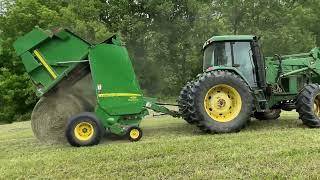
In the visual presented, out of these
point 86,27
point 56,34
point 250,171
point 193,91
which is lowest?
point 250,171

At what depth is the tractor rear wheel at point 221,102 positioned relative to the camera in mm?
9273

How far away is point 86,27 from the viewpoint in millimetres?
27359

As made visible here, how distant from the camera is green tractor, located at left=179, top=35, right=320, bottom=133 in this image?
30.6ft

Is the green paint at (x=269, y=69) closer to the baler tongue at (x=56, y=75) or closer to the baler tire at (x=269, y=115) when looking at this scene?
the baler tire at (x=269, y=115)

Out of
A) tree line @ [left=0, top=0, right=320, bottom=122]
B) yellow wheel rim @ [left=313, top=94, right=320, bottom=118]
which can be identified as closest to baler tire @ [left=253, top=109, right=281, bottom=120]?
yellow wheel rim @ [left=313, top=94, right=320, bottom=118]

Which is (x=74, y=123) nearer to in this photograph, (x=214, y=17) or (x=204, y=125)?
(x=204, y=125)

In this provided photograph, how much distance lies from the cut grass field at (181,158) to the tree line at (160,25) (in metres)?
16.6

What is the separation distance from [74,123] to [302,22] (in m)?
30.7

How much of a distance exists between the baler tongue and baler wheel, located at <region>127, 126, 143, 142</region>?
967mm

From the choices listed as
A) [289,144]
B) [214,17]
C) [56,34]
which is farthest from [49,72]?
[214,17]

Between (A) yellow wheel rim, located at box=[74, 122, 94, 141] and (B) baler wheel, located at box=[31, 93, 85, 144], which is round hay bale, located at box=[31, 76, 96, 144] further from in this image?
(A) yellow wheel rim, located at box=[74, 122, 94, 141]

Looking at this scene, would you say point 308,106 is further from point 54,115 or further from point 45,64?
point 45,64

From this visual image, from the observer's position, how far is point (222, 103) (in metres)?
9.52

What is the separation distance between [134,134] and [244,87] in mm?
2339
